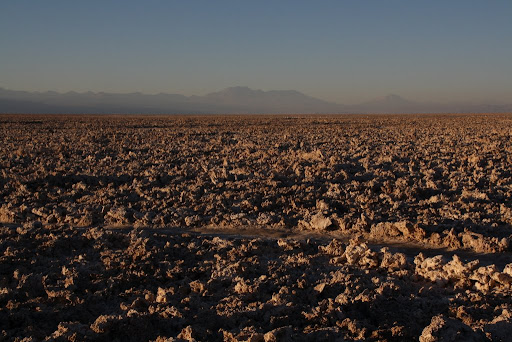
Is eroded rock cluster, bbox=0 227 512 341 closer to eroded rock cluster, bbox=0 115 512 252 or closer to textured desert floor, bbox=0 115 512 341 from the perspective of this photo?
textured desert floor, bbox=0 115 512 341

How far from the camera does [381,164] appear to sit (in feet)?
34.2

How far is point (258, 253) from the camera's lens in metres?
5.00

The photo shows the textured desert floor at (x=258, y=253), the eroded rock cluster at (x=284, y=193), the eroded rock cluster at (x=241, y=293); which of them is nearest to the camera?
the eroded rock cluster at (x=241, y=293)

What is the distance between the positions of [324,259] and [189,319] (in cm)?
172

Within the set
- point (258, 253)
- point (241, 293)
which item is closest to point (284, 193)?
point (258, 253)

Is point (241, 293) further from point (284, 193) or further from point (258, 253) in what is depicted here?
point (284, 193)

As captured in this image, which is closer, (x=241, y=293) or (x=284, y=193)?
(x=241, y=293)

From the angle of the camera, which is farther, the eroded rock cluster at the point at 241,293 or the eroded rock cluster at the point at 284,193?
the eroded rock cluster at the point at 284,193

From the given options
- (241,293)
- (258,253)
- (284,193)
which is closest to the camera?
(241,293)

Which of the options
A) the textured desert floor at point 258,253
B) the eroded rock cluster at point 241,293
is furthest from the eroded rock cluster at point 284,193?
the eroded rock cluster at point 241,293

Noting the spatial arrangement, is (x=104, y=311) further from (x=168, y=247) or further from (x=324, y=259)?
(x=324, y=259)

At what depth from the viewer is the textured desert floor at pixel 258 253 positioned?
3449 mm

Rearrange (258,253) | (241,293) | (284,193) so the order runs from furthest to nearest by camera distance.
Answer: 1. (284,193)
2. (258,253)
3. (241,293)

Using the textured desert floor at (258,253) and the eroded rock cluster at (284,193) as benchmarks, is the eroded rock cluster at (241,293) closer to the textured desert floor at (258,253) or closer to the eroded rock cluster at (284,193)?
the textured desert floor at (258,253)
